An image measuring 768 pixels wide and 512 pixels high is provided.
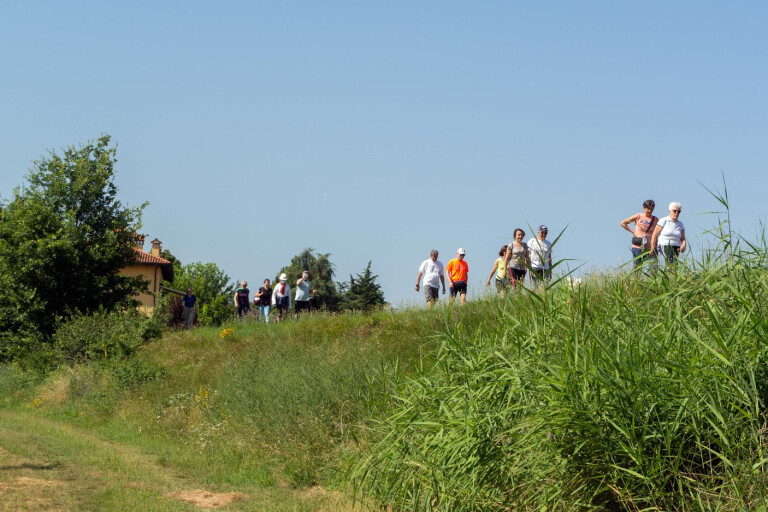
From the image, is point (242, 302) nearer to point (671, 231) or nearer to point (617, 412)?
point (671, 231)

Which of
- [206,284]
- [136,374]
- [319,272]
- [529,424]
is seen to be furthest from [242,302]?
[206,284]

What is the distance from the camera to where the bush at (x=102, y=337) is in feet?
80.2

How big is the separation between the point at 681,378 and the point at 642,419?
0.45m

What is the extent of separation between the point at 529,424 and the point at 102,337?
20.6 metres

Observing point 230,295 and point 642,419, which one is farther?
point 230,295

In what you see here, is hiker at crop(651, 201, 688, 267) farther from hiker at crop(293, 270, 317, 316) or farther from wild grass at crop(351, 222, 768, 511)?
hiker at crop(293, 270, 317, 316)

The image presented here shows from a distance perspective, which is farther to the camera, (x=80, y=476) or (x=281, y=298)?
(x=281, y=298)

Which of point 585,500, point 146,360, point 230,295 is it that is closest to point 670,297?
point 585,500

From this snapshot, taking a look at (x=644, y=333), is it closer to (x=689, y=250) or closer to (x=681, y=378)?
(x=681, y=378)

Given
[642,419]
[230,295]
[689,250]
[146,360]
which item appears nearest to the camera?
[642,419]

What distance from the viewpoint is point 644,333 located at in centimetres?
691

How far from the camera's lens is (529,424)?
698 cm

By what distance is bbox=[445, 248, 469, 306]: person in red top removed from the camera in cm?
1989

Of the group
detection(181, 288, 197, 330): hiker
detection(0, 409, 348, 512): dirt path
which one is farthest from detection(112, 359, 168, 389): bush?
detection(181, 288, 197, 330): hiker
